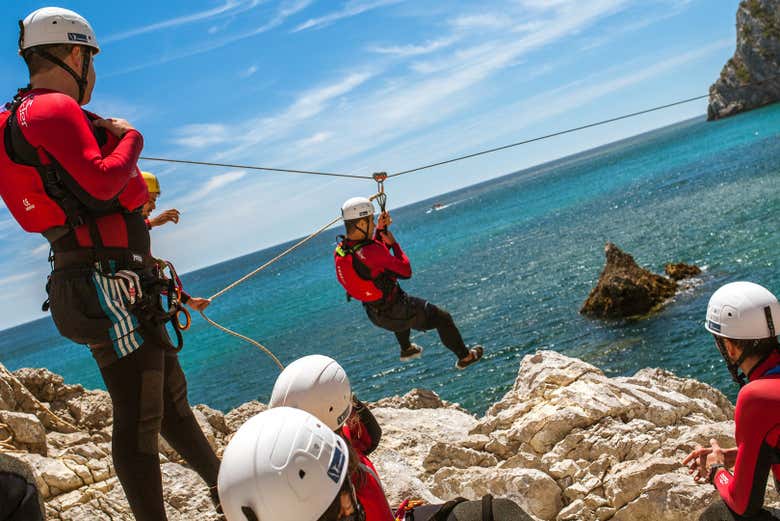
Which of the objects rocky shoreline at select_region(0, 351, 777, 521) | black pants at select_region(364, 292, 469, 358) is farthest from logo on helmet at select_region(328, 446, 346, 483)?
black pants at select_region(364, 292, 469, 358)

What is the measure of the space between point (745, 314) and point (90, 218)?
4.34m

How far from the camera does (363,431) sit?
14.6 feet

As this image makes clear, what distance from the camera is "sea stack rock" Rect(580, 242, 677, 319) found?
23.0 m

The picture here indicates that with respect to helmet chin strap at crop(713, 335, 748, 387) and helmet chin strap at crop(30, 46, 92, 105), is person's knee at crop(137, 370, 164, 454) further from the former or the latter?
helmet chin strap at crop(713, 335, 748, 387)

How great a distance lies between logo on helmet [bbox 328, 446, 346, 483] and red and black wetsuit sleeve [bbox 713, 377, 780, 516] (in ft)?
8.39

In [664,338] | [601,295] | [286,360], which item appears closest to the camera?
[664,338]

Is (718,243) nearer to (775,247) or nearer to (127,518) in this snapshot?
(775,247)

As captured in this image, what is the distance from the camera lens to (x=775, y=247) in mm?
24422

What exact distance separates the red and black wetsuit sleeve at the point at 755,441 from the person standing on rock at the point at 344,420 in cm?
151

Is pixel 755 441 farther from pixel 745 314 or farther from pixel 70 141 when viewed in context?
pixel 70 141

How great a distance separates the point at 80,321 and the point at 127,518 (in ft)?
9.98

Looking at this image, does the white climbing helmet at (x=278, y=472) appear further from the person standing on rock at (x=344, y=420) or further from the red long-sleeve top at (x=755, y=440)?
the red long-sleeve top at (x=755, y=440)

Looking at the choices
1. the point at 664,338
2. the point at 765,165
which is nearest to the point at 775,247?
the point at 664,338

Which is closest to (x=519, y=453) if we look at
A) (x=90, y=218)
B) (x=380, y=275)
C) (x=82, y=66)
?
(x=380, y=275)
